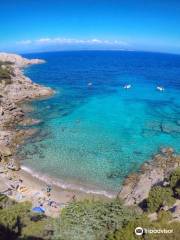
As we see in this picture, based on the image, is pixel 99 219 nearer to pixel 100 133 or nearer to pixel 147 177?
pixel 147 177

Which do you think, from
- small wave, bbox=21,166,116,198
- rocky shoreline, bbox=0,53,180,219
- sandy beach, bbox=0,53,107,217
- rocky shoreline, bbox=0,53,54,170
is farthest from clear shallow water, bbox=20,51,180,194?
rocky shoreline, bbox=0,53,54,170

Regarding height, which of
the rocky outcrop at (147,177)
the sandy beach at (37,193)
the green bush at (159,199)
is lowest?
the sandy beach at (37,193)

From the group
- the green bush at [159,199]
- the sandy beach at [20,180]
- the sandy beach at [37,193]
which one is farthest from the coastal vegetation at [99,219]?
the sandy beach at [20,180]

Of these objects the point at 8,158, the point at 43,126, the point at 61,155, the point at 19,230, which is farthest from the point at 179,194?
the point at 43,126

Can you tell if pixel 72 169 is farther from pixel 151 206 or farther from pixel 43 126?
pixel 43 126

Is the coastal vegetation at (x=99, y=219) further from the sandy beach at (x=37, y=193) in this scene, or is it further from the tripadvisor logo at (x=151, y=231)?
the sandy beach at (x=37, y=193)
